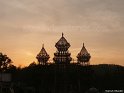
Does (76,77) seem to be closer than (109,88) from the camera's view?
Yes

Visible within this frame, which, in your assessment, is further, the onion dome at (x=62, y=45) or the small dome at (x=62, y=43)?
the small dome at (x=62, y=43)

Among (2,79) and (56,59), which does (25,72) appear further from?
(2,79)

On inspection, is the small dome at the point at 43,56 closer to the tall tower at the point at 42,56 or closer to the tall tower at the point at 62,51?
the tall tower at the point at 42,56

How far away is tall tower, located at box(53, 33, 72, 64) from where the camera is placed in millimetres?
139250

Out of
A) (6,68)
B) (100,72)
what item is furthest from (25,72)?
(100,72)

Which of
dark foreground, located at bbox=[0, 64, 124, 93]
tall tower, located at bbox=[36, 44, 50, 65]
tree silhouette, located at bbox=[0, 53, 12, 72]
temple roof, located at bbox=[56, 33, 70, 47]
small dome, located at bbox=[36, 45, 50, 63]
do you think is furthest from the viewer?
small dome, located at bbox=[36, 45, 50, 63]

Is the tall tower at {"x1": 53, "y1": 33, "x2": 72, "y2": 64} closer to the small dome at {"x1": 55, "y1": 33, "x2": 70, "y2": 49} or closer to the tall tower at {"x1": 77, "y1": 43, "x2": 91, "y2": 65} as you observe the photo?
the small dome at {"x1": 55, "y1": 33, "x2": 70, "y2": 49}

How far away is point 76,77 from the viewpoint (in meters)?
122

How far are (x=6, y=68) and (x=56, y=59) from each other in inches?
673

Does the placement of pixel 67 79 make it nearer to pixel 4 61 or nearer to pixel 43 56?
pixel 4 61

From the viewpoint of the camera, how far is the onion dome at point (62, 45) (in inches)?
5497

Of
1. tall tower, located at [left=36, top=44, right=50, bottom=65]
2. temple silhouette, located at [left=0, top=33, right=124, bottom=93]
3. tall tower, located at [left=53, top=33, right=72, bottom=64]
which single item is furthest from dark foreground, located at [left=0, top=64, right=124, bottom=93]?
tall tower, located at [left=36, top=44, right=50, bottom=65]

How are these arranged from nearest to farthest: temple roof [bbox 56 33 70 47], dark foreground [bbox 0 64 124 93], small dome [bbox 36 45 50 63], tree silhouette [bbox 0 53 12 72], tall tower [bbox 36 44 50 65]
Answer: dark foreground [bbox 0 64 124 93], tree silhouette [bbox 0 53 12 72], temple roof [bbox 56 33 70 47], tall tower [bbox 36 44 50 65], small dome [bbox 36 45 50 63]

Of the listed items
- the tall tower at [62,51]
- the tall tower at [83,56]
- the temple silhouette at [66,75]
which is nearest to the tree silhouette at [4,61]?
the temple silhouette at [66,75]
